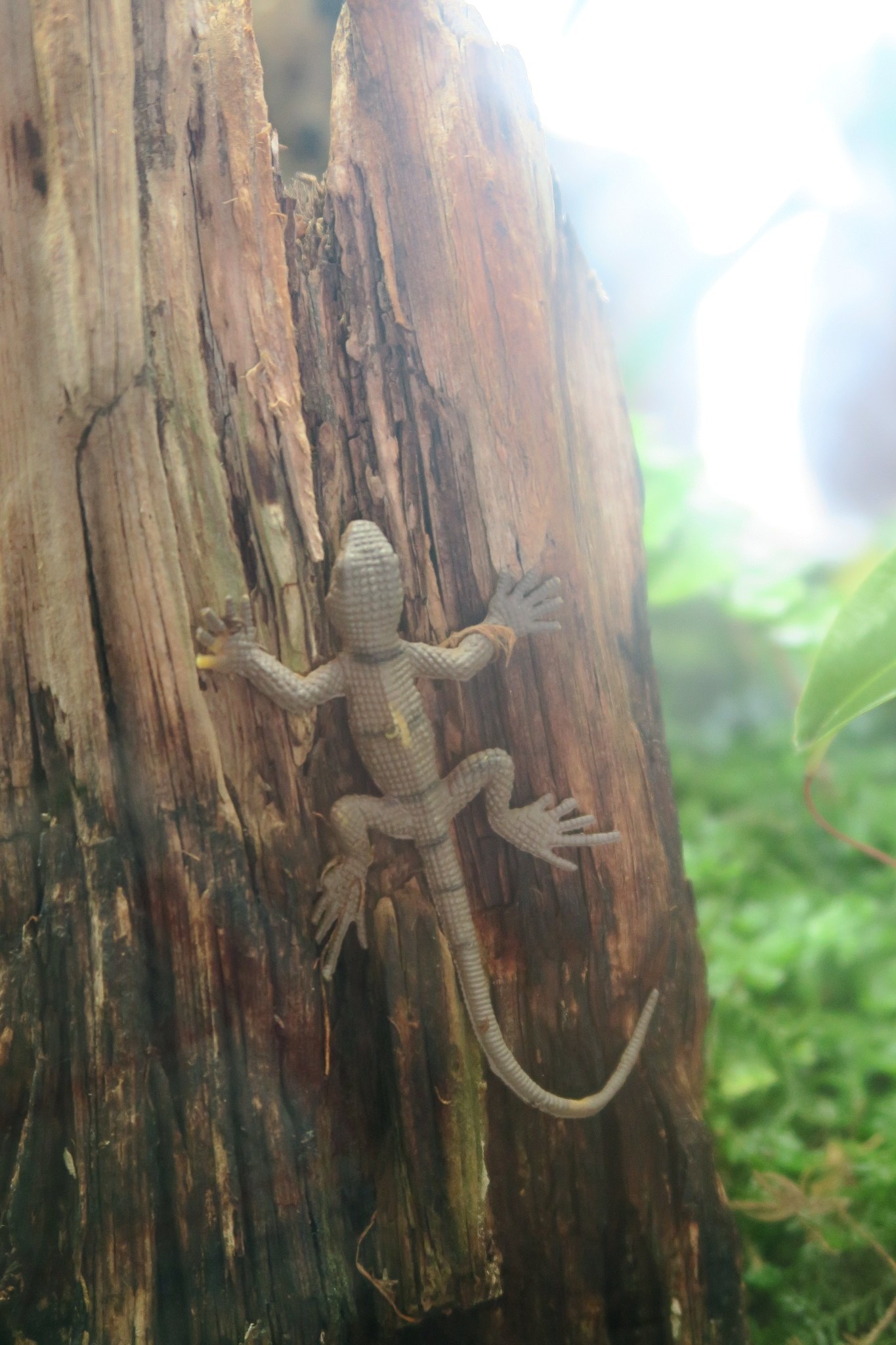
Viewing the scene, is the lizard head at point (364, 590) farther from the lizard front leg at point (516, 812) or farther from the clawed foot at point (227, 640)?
the lizard front leg at point (516, 812)

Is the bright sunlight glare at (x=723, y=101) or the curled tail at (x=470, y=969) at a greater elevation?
the bright sunlight glare at (x=723, y=101)

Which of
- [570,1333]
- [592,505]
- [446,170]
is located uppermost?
[446,170]

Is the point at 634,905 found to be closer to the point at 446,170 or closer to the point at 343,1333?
the point at 343,1333

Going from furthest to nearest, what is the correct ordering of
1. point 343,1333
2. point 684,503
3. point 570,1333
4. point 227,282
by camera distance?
1. point 684,503
2. point 570,1333
3. point 343,1333
4. point 227,282

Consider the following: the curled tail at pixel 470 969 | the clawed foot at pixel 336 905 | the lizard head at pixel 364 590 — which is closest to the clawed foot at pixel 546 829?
the curled tail at pixel 470 969

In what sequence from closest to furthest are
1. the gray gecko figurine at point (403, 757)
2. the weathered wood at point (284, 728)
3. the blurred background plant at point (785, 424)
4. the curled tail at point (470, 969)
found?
the weathered wood at point (284, 728)
the gray gecko figurine at point (403, 757)
the curled tail at point (470, 969)
the blurred background plant at point (785, 424)

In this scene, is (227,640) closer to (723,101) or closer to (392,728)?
(392,728)

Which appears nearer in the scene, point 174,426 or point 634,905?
point 174,426

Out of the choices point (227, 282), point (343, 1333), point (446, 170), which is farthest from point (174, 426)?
point (343, 1333)
